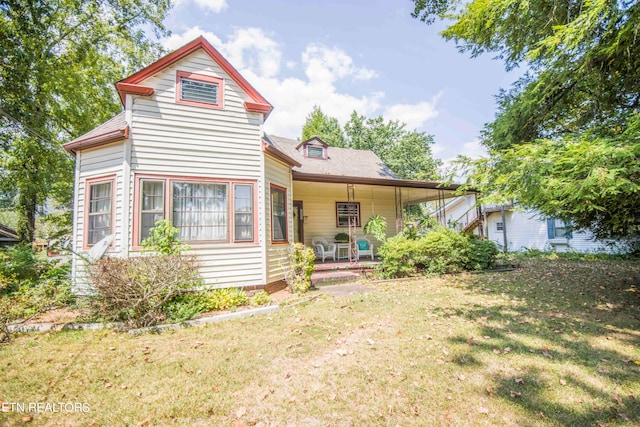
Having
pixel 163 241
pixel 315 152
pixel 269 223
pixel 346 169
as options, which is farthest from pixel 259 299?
pixel 315 152

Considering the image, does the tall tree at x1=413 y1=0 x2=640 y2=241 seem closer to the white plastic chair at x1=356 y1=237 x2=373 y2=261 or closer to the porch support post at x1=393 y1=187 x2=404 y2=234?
the porch support post at x1=393 y1=187 x2=404 y2=234

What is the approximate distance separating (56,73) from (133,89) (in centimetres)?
872

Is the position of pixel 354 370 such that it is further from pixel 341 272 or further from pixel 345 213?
pixel 345 213

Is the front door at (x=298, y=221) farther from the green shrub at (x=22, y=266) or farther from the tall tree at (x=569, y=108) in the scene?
the green shrub at (x=22, y=266)

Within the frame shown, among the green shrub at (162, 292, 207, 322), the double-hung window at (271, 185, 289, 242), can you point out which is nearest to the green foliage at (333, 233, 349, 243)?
the double-hung window at (271, 185, 289, 242)

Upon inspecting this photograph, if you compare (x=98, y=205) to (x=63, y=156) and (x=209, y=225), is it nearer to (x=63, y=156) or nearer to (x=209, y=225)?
(x=209, y=225)

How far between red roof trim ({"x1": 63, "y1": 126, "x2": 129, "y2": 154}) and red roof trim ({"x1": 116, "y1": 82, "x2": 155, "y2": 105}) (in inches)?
34.1

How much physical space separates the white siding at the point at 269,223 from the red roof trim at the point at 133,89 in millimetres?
3014

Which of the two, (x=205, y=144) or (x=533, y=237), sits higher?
(x=205, y=144)

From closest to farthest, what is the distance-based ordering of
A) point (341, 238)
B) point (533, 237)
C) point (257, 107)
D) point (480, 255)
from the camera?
point (257, 107) < point (480, 255) < point (341, 238) < point (533, 237)

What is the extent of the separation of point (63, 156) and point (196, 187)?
432 inches

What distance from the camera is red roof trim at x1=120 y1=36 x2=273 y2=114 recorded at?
6719 millimetres

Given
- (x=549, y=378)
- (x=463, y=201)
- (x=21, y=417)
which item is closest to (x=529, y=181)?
(x=549, y=378)

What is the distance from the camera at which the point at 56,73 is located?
462 inches
